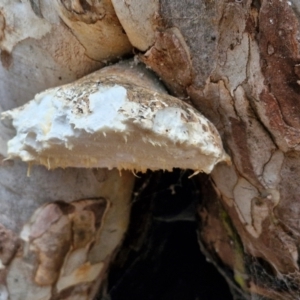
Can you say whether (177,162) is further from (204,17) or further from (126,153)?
(204,17)

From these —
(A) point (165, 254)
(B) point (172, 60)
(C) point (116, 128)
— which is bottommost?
(A) point (165, 254)

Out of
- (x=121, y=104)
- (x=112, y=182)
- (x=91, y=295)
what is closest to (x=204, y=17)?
(x=121, y=104)

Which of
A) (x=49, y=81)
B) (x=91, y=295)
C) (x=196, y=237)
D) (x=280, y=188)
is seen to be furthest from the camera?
(x=196, y=237)

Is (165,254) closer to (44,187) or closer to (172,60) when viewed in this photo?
(44,187)

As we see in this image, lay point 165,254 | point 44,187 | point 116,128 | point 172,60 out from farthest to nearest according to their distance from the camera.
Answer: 1. point 165,254
2. point 44,187
3. point 172,60
4. point 116,128

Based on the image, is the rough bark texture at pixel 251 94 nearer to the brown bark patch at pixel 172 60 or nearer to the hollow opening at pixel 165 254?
the brown bark patch at pixel 172 60

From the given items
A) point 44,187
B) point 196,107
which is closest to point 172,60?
point 196,107

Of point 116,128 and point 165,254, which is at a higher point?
point 116,128
